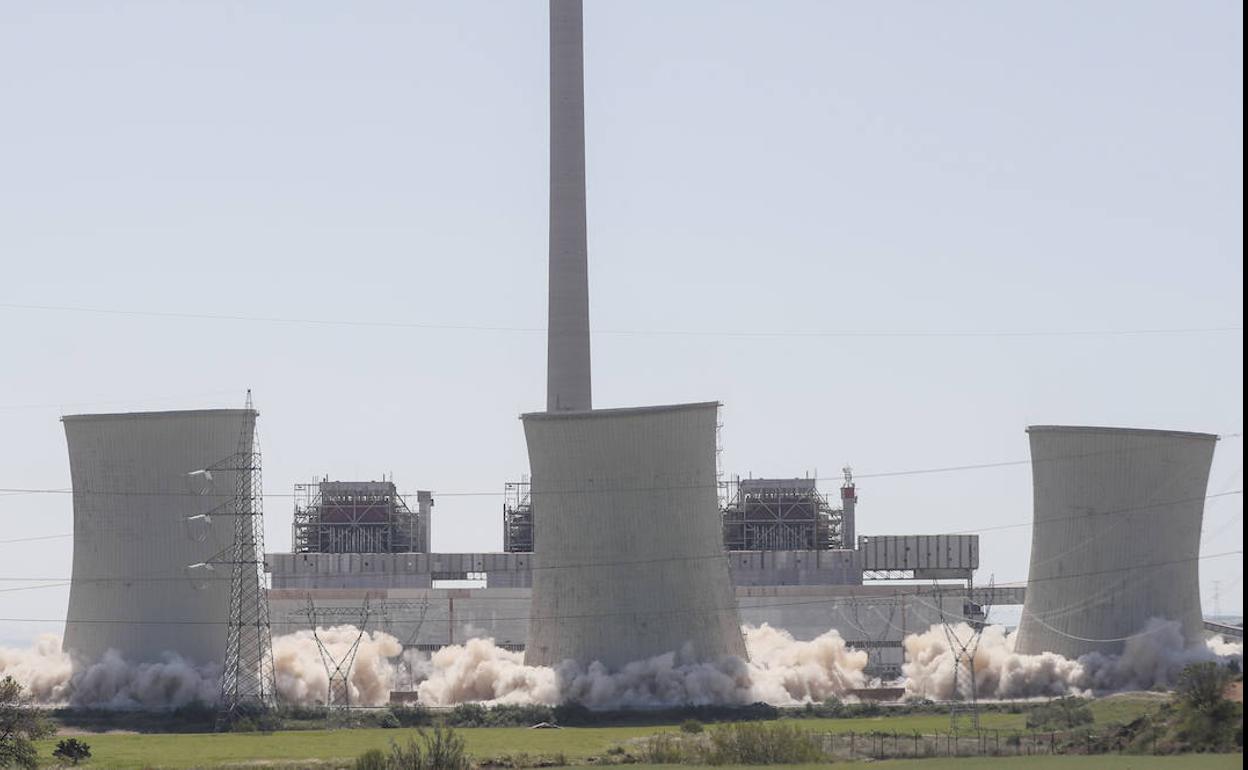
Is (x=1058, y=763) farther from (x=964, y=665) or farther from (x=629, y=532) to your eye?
(x=964, y=665)

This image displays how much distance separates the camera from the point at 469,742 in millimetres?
70750

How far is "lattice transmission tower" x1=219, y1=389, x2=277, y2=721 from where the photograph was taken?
81.1 metres

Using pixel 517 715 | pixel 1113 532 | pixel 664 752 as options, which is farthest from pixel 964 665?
pixel 664 752

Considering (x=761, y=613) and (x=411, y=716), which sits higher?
(x=761, y=613)

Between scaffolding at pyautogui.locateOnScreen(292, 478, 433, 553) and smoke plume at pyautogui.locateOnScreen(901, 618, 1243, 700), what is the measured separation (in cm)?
3233

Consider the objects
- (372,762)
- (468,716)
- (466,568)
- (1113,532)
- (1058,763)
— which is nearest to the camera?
(372,762)

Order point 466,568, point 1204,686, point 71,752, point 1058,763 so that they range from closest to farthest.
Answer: point 1058,763 < point 1204,686 < point 71,752 < point 466,568

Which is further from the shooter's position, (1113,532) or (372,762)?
(1113,532)

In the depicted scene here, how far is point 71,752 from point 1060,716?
3066cm

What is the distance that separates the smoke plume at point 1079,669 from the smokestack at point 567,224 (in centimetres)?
1757

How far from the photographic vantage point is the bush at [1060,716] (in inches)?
2886

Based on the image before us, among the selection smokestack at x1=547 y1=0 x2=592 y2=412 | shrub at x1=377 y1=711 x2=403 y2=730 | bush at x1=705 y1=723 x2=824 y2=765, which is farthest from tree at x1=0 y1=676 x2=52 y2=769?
smokestack at x1=547 y1=0 x2=592 y2=412

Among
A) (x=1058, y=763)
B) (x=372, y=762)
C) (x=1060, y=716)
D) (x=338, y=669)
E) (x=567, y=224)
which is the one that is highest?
(x=567, y=224)

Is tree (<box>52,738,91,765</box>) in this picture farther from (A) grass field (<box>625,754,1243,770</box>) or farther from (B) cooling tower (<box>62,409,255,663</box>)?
(B) cooling tower (<box>62,409,255,663</box>)
